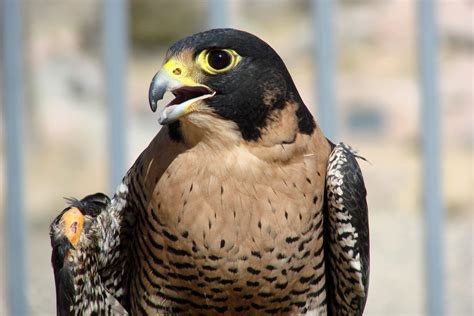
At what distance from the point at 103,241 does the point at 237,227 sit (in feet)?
1.73

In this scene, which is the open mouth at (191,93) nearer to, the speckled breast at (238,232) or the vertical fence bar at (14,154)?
the speckled breast at (238,232)

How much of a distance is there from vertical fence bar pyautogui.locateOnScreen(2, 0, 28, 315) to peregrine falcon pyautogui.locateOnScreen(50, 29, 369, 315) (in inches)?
180

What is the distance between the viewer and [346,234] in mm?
4027

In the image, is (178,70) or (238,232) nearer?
(178,70)

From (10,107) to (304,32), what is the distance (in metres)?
2.32

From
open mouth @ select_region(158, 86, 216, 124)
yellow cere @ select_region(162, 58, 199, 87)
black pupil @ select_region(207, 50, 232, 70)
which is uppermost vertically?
black pupil @ select_region(207, 50, 232, 70)

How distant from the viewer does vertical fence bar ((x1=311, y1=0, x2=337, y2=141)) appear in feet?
27.0

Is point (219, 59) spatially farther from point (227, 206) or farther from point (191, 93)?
point (227, 206)

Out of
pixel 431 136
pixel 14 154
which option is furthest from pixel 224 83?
pixel 14 154

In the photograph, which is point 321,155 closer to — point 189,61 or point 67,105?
point 189,61

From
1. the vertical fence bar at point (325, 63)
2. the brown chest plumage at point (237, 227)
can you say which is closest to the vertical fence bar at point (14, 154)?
the vertical fence bar at point (325, 63)

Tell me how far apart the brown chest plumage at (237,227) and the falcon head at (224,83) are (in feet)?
0.46

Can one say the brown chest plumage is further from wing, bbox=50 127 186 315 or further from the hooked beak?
the hooked beak

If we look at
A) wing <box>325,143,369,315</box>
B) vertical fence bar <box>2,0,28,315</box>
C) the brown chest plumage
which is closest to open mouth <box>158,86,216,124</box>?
the brown chest plumage
